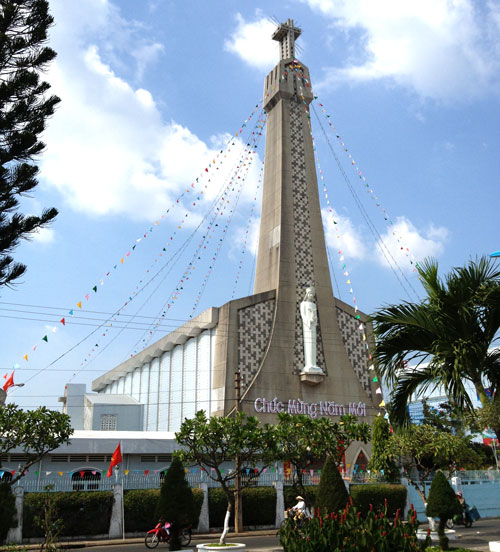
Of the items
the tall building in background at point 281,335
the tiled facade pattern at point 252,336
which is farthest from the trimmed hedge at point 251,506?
the tiled facade pattern at point 252,336

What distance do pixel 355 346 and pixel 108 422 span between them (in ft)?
64.9

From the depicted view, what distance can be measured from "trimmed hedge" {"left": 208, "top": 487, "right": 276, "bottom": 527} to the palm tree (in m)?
13.7

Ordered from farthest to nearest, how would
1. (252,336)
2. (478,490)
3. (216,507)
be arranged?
(252,336) < (478,490) < (216,507)

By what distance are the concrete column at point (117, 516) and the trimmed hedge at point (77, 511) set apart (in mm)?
150

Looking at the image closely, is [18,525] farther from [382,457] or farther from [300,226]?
[300,226]

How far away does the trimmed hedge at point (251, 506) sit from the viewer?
22156 millimetres

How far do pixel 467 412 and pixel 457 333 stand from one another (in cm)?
176

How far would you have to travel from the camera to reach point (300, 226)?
128ft

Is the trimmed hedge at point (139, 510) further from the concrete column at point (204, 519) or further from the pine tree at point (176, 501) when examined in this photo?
the pine tree at point (176, 501)

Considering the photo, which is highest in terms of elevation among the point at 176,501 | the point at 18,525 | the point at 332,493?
the point at 332,493

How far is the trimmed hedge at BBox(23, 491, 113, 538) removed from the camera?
18922 millimetres

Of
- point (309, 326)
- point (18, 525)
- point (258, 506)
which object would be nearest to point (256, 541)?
point (258, 506)

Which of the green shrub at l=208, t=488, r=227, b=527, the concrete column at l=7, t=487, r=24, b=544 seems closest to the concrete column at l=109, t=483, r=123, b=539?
the concrete column at l=7, t=487, r=24, b=544

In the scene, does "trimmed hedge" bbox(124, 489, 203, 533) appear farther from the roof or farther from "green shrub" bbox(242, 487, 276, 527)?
the roof
